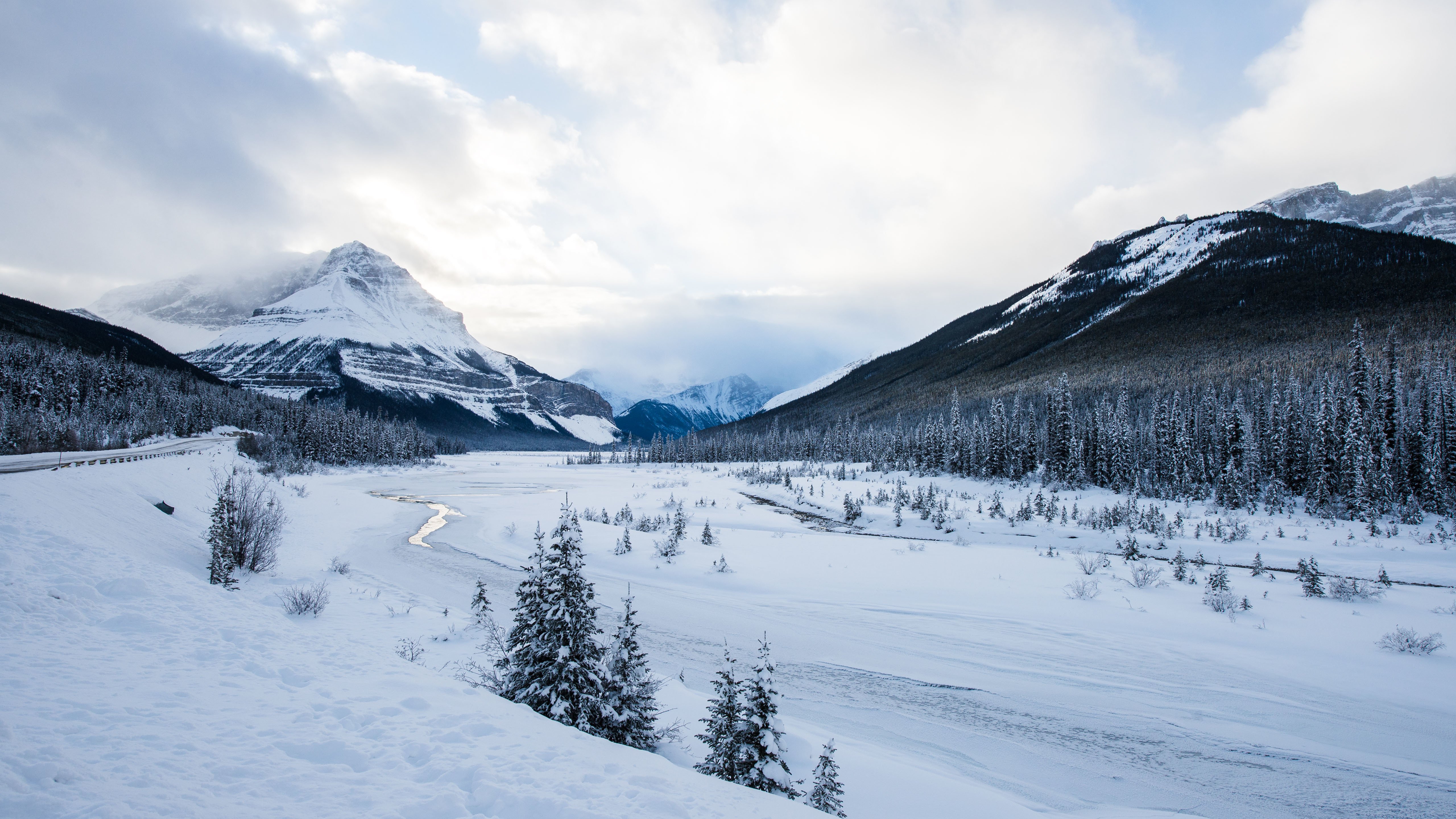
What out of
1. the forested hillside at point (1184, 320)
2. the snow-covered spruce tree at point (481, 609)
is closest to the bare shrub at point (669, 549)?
the snow-covered spruce tree at point (481, 609)

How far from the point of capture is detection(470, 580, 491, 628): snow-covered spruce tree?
502 inches

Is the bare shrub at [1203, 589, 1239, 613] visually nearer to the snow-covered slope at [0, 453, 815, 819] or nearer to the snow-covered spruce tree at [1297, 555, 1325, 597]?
the snow-covered spruce tree at [1297, 555, 1325, 597]

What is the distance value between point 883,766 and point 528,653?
4.90 m

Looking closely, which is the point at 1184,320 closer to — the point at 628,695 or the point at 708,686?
the point at 708,686

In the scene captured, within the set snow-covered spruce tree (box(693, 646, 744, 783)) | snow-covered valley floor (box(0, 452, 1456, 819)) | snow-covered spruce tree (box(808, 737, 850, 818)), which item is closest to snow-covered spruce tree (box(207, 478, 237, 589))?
snow-covered valley floor (box(0, 452, 1456, 819))

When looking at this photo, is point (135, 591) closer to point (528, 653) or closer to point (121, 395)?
point (528, 653)

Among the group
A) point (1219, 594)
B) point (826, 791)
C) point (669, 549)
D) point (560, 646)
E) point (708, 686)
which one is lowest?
point (708, 686)

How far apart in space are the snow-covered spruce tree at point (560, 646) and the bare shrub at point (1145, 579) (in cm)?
1546

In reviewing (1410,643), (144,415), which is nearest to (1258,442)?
(1410,643)

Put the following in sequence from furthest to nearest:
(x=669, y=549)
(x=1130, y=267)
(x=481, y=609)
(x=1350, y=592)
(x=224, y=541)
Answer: (x=1130, y=267) < (x=669, y=549) < (x=1350, y=592) < (x=481, y=609) < (x=224, y=541)

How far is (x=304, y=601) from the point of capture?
11523 mm

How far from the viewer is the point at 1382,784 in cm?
743

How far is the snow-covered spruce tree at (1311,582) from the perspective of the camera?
14.3 m

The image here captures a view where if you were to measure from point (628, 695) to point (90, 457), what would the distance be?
3322cm
